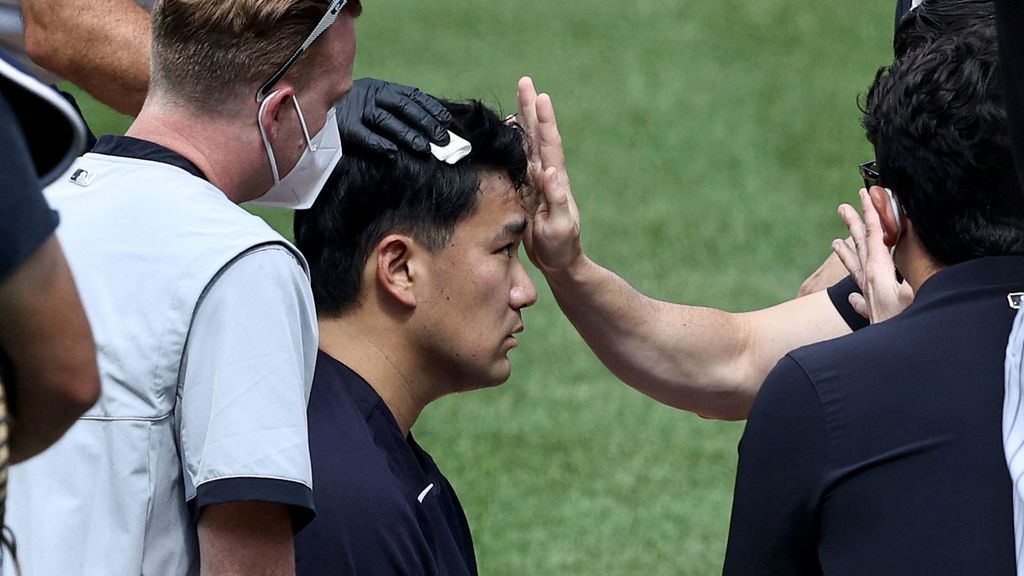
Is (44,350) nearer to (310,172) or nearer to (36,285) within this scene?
(36,285)

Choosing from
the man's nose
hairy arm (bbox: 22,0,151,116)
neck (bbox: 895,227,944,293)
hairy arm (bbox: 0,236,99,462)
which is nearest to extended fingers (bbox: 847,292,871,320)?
the man's nose

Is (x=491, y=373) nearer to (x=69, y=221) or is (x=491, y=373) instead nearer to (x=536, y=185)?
(x=536, y=185)

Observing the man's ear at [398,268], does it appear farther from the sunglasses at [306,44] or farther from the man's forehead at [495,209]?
the sunglasses at [306,44]

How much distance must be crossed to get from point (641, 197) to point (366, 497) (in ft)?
29.9

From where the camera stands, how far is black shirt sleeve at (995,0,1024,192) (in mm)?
1826

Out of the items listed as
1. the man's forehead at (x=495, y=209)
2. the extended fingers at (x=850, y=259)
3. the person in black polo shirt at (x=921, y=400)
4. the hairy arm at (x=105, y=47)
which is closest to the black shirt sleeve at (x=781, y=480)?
the person in black polo shirt at (x=921, y=400)

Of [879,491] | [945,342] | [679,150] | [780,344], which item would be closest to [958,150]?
[945,342]

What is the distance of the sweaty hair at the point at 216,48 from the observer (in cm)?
237

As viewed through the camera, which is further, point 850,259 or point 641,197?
point 641,197

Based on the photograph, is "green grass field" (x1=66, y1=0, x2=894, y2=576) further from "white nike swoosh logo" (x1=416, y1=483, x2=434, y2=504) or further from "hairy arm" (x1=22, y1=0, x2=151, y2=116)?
"white nike swoosh logo" (x1=416, y1=483, x2=434, y2=504)

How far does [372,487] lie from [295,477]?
0.32 meters

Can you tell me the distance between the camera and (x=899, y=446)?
2090 millimetres

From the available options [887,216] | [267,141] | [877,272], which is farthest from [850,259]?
[267,141]

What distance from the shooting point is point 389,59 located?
14.5 metres
